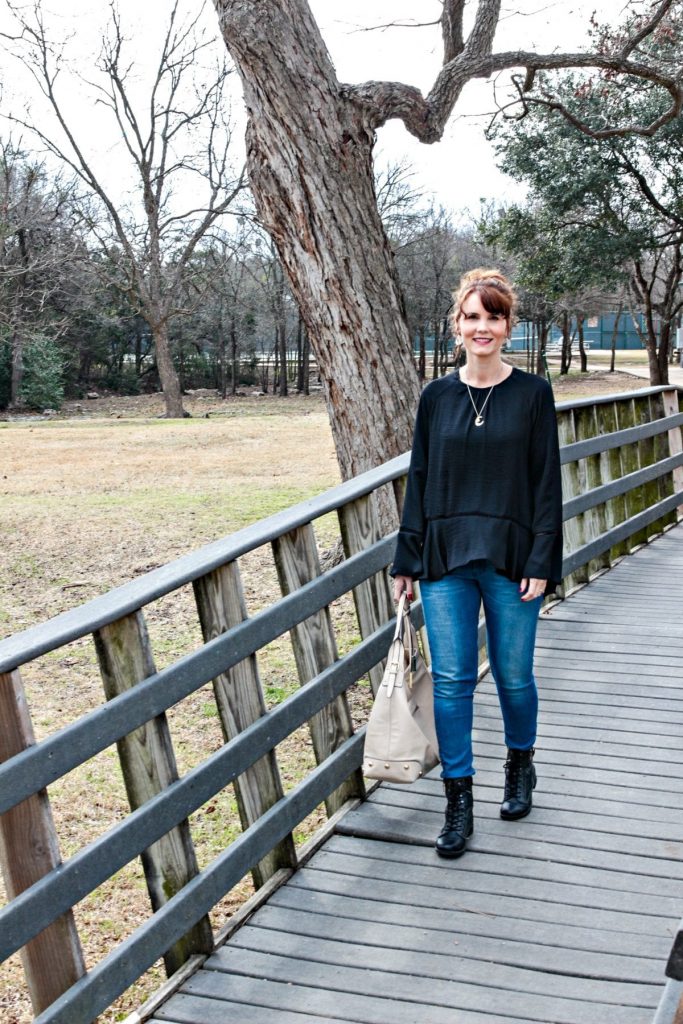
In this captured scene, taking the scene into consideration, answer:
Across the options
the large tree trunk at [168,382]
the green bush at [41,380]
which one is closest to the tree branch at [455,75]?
the large tree trunk at [168,382]

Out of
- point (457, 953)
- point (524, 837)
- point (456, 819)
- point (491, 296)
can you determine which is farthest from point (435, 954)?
point (491, 296)

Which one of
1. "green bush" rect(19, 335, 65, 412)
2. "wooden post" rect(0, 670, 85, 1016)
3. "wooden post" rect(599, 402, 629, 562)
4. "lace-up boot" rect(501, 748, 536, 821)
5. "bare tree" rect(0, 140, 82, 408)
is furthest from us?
"green bush" rect(19, 335, 65, 412)

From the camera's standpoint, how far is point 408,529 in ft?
13.1

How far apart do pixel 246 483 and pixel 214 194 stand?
21681 mm

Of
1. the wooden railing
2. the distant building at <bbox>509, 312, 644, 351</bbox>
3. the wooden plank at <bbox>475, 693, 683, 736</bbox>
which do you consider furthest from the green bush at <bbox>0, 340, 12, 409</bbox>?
the distant building at <bbox>509, 312, 644, 351</bbox>

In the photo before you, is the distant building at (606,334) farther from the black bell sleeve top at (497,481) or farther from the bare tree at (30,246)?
the black bell sleeve top at (497,481)

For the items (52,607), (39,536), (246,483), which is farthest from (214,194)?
(52,607)

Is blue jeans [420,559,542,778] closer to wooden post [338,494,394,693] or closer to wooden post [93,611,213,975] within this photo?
wooden post [338,494,394,693]

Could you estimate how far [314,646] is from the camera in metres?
4.05

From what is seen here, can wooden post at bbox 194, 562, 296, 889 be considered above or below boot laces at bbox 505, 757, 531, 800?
above

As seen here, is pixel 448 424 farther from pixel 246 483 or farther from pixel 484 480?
pixel 246 483

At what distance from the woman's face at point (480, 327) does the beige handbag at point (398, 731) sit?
3.14 ft

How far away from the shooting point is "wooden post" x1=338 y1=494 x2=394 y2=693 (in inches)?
174

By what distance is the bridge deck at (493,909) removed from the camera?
3.09m
